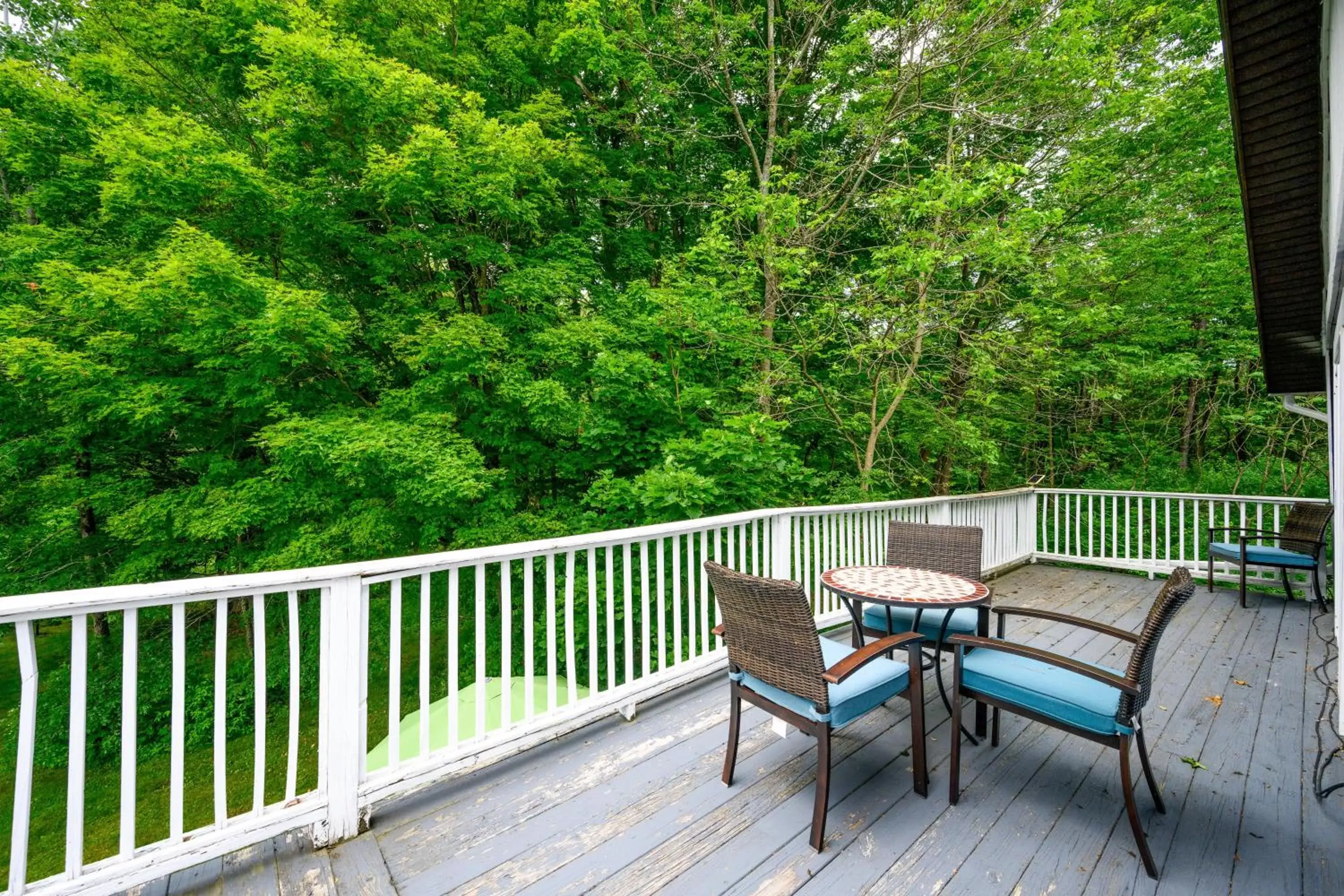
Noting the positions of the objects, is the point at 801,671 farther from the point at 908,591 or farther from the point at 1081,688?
the point at 1081,688

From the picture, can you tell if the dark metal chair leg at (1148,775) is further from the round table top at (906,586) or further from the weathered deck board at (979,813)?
the round table top at (906,586)

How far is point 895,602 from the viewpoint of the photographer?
248 centimetres

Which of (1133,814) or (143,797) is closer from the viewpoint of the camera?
(1133,814)

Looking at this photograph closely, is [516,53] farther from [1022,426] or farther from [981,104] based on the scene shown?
[1022,426]

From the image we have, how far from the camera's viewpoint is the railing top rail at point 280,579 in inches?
55.6

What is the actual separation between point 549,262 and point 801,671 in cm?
604

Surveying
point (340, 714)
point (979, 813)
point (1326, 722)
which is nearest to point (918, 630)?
point (979, 813)

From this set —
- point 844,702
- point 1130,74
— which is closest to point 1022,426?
point 1130,74

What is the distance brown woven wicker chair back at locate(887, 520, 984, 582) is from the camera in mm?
3305

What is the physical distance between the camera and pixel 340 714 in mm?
1919

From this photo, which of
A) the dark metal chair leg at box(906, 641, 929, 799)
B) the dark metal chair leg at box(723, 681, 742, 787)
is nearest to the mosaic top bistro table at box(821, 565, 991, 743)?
the dark metal chair leg at box(906, 641, 929, 799)

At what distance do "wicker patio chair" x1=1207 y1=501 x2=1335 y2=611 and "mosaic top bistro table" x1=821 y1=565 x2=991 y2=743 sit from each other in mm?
3841

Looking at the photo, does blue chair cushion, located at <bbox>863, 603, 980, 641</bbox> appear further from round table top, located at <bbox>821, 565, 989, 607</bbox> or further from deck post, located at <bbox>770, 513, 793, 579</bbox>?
deck post, located at <bbox>770, 513, 793, 579</bbox>

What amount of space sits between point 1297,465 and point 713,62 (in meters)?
9.95
